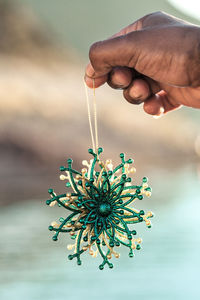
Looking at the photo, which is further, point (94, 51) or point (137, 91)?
point (137, 91)

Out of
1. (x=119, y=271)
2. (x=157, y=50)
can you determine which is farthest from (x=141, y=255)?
(x=157, y=50)

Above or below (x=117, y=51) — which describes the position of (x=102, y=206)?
below

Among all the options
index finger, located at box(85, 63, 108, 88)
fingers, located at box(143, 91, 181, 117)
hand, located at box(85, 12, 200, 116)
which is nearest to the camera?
hand, located at box(85, 12, 200, 116)

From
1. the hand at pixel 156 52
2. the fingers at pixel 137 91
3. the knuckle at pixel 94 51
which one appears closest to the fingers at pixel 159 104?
the fingers at pixel 137 91

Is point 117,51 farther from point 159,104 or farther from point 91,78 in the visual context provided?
point 159,104

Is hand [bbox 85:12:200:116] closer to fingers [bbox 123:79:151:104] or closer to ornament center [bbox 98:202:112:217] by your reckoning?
fingers [bbox 123:79:151:104]

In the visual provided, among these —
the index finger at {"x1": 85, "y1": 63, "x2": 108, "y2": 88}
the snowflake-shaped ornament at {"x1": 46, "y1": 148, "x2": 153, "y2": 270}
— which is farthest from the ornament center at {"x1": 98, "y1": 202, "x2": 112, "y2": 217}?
the index finger at {"x1": 85, "y1": 63, "x2": 108, "y2": 88}

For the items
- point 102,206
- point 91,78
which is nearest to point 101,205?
point 102,206

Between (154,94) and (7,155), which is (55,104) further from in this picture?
(154,94)

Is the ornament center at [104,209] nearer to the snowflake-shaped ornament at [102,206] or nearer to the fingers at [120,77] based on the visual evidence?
the snowflake-shaped ornament at [102,206]
